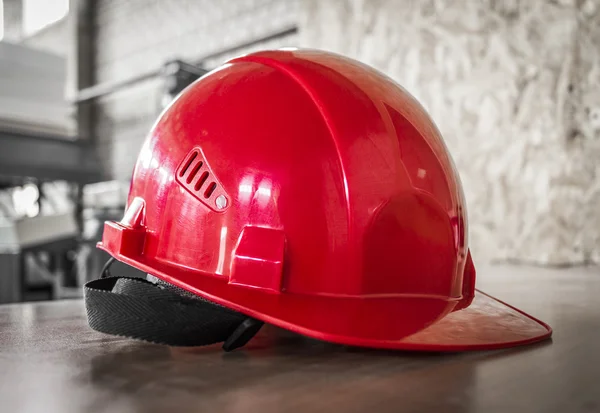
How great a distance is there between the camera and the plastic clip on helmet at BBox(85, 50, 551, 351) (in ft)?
1.94

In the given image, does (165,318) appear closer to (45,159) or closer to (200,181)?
(200,181)

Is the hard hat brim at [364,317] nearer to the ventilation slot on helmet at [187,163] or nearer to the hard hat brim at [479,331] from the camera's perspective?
the hard hat brim at [479,331]

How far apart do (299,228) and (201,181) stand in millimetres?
146

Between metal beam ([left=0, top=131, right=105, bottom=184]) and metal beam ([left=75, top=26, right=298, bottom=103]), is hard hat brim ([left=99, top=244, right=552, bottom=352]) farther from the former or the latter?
metal beam ([left=0, top=131, right=105, bottom=184])

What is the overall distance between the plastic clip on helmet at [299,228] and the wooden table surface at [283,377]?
30 millimetres

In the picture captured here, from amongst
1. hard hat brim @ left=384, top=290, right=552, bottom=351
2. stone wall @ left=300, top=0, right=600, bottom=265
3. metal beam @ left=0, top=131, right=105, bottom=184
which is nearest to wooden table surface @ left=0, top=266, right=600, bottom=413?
hard hat brim @ left=384, top=290, right=552, bottom=351

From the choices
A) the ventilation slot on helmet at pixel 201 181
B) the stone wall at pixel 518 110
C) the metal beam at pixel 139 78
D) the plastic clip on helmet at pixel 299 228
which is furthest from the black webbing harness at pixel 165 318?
the metal beam at pixel 139 78

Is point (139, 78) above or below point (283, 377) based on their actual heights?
above

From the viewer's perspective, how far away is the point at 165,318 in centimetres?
58

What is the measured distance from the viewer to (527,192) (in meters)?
2.33

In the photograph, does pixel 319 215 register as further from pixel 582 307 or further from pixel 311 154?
pixel 582 307

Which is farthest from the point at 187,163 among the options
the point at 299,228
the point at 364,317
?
the point at 364,317

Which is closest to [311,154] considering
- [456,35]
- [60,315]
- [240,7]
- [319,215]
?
[319,215]

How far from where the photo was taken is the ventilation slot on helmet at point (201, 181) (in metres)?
0.64
